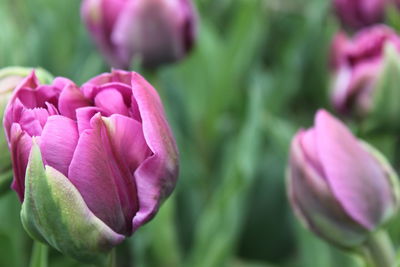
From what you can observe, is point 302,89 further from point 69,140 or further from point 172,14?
point 69,140

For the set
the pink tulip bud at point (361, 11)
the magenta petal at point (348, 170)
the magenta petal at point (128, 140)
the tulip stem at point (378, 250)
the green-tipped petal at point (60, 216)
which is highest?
the magenta petal at point (128, 140)

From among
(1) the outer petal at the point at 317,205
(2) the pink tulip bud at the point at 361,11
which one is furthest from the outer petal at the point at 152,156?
(2) the pink tulip bud at the point at 361,11

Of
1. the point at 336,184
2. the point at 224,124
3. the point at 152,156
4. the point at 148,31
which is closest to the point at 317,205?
the point at 336,184

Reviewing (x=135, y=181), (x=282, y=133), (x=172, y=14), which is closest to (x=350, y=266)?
(x=282, y=133)

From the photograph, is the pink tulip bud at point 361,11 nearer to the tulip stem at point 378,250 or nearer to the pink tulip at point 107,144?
the tulip stem at point 378,250

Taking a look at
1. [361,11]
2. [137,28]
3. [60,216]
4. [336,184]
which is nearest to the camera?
[60,216]

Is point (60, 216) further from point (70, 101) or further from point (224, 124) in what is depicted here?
point (224, 124)
